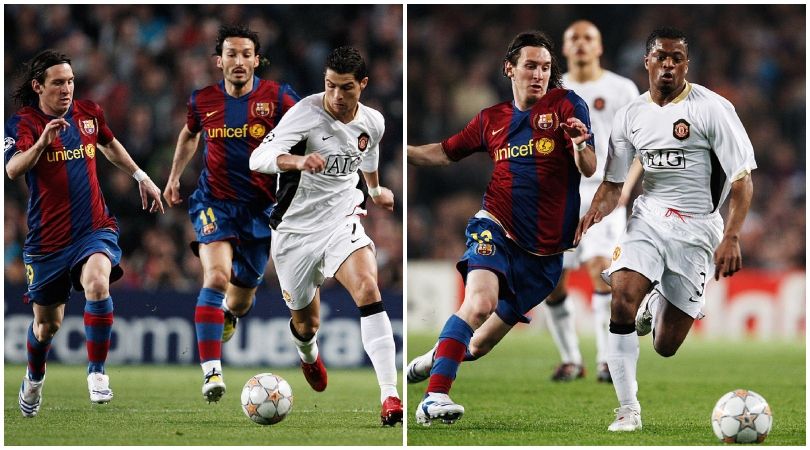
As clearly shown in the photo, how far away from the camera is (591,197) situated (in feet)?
21.9

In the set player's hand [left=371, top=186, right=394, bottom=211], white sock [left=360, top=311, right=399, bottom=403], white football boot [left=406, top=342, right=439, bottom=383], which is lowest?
white football boot [left=406, top=342, right=439, bottom=383]

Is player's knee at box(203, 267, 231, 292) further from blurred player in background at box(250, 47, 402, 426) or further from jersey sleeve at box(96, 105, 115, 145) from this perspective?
jersey sleeve at box(96, 105, 115, 145)

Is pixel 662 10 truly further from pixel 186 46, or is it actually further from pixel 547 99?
pixel 547 99

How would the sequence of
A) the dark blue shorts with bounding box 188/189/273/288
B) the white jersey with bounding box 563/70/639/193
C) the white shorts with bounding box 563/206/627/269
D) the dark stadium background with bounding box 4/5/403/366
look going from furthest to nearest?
the white shorts with bounding box 563/206/627/269 → the white jersey with bounding box 563/70/639/193 → the dark stadium background with bounding box 4/5/403/366 → the dark blue shorts with bounding box 188/189/273/288

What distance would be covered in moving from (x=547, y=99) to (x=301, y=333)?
173 centimetres

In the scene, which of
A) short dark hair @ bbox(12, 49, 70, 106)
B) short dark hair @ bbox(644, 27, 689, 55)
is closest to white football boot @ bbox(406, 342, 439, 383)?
short dark hair @ bbox(644, 27, 689, 55)

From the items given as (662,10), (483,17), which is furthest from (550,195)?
(662,10)

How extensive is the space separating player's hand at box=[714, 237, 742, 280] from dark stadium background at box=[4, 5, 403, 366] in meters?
1.79

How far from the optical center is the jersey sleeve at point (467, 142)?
512cm

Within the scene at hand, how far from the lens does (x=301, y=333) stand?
18.7 feet

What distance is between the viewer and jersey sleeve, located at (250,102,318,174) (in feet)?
15.8

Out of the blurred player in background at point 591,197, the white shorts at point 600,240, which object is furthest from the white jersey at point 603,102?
the white shorts at point 600,240

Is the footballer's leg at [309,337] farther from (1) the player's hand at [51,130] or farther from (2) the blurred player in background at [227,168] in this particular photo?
(1) the player's hand at [51,130]

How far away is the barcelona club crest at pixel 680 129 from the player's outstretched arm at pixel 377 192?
1.30 meters
